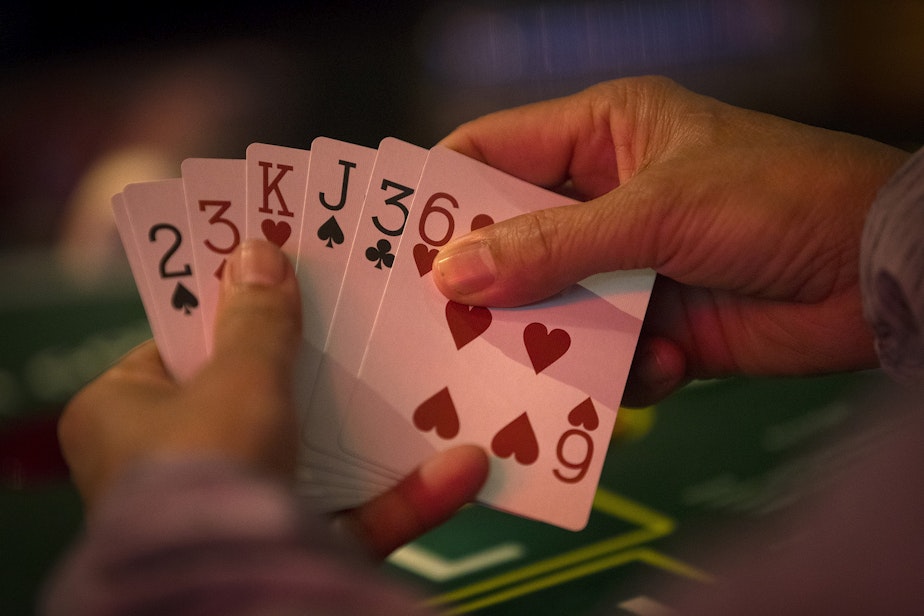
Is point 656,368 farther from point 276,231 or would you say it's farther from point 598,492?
point 276,231

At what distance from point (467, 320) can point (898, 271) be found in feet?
2.38

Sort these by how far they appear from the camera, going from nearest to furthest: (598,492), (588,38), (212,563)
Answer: (212,563), (598,492), (588,38)

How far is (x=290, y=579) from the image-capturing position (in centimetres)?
74

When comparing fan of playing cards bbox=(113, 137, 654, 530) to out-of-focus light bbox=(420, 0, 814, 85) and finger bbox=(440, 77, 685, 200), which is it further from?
out-of-focus light bbox=(420, 0, 814, 85)

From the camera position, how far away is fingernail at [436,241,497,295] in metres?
1.41

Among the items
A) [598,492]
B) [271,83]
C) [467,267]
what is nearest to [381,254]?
[467,267]

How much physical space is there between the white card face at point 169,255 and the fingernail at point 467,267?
452 mm

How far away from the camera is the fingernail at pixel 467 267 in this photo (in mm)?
1414

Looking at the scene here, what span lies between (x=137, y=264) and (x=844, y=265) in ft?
4.32

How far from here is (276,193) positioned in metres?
1.49

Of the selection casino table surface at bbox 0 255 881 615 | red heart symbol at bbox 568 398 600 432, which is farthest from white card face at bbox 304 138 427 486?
casino table surface at bbox 0 255 881 615

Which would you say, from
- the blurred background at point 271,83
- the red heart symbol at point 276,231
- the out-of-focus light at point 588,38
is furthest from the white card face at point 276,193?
the out-of-focus light at point 588,38

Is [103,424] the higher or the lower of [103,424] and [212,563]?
the lower

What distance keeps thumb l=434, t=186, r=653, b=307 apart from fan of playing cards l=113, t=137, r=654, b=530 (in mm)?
80
